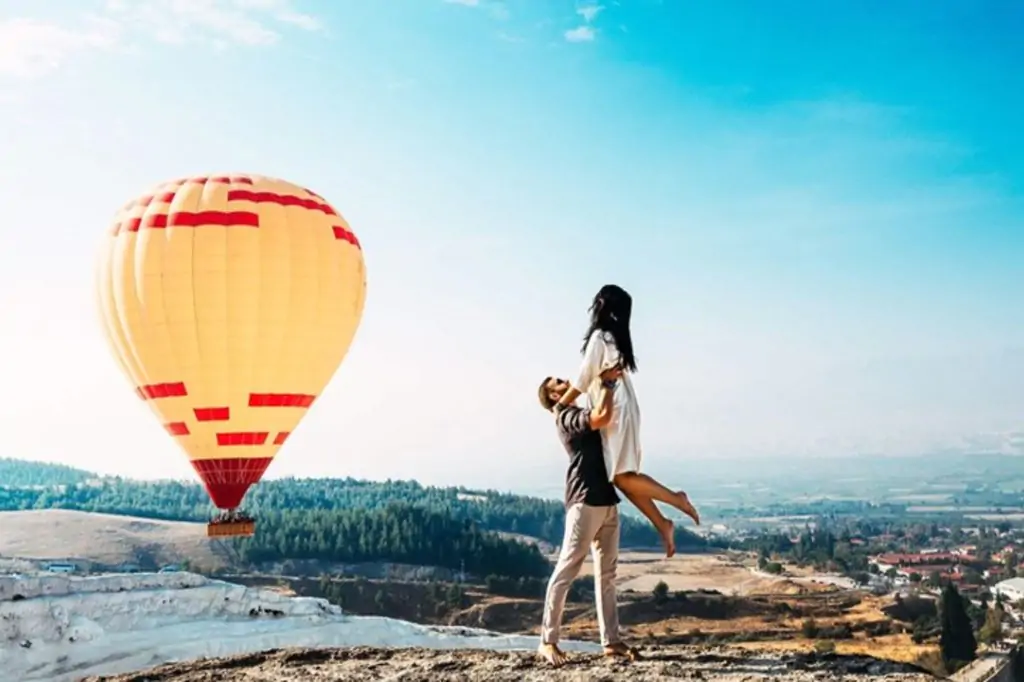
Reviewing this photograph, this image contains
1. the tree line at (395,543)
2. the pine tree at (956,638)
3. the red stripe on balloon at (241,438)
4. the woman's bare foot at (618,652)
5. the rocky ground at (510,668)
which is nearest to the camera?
the rocky ground at (510,668)

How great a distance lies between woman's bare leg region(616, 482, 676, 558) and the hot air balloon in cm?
1381

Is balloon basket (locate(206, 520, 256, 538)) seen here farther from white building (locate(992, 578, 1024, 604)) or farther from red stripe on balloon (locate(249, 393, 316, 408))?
white building (locate(992, 578, 1024, 604))

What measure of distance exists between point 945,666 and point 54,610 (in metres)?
41.5

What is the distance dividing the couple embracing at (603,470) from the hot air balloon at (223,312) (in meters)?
13.3

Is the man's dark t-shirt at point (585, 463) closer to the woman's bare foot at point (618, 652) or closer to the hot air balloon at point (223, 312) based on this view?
the woman's bare foot at point (618, 652)

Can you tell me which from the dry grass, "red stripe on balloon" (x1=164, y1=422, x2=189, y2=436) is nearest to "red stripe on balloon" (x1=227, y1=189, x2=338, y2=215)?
"red stripe on balloon" (x1=164, y1=422, x2=189, y2=436)

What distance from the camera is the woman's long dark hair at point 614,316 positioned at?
24.6 ft

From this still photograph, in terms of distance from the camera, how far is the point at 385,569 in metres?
82.2

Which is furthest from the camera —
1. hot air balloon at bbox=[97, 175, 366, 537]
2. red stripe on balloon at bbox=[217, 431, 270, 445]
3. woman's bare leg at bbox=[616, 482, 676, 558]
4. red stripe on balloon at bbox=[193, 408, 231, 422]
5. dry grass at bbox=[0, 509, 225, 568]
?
dry grass at bbox=[0, 509, 225, 568]

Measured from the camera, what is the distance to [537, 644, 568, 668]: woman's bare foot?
7449 millimetres

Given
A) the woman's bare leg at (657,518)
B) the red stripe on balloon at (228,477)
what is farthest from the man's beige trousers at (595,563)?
the red stripe on balloon at (228,477)

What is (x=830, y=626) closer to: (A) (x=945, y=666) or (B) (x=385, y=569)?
(A) (x=945, y=666)

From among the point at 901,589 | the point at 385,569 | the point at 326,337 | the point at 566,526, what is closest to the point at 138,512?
the point at 385,569

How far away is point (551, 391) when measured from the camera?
7.84 metres
